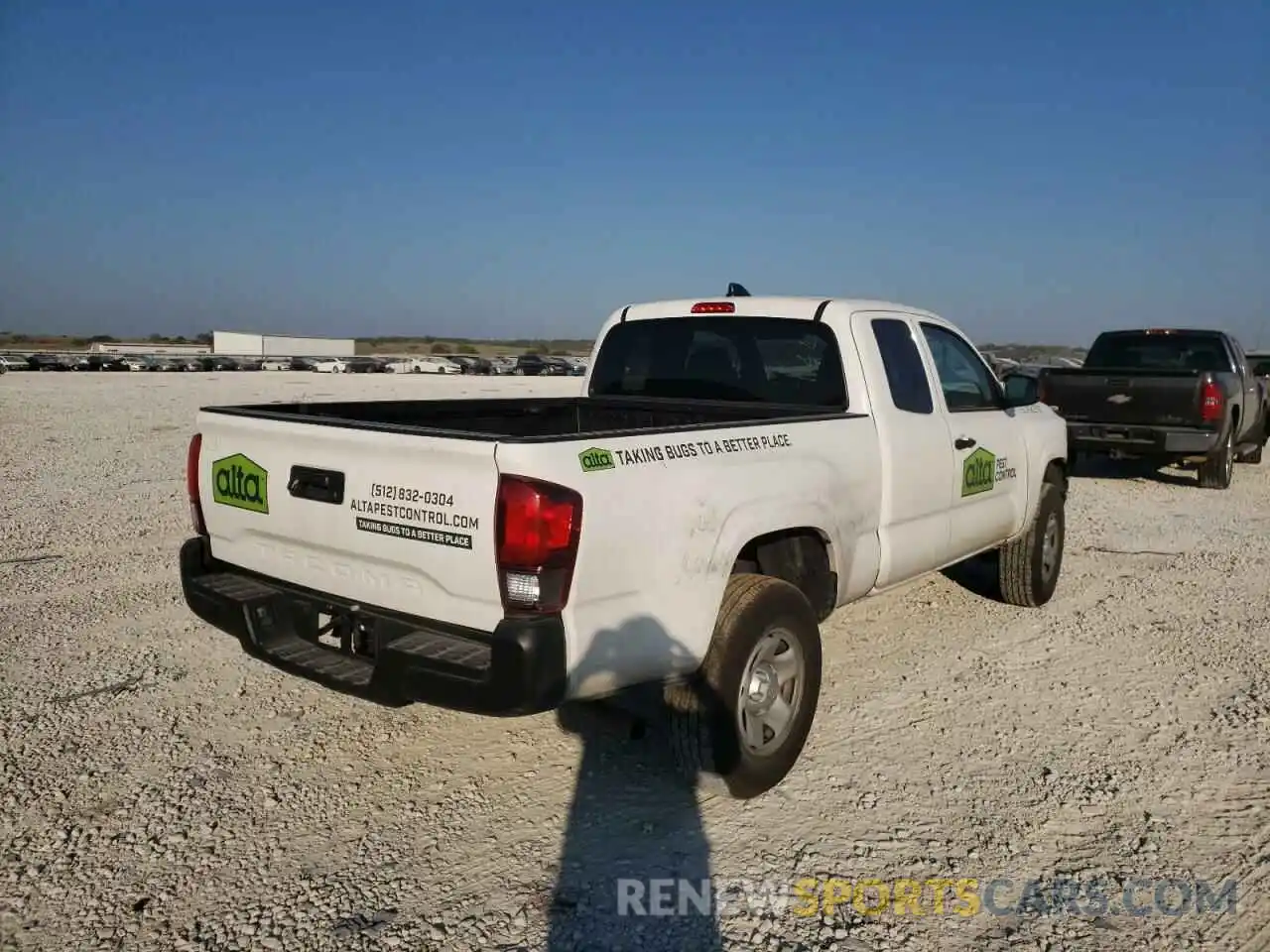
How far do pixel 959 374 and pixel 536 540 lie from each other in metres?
3.52

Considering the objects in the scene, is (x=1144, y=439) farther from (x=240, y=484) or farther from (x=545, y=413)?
(x=240, y=484)

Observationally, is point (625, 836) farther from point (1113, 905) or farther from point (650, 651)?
point (1113, 905)

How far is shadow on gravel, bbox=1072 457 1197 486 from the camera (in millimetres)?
12406

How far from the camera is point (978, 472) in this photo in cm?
523

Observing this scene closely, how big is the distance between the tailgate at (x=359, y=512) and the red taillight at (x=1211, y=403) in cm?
1040

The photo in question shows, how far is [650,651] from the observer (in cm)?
310

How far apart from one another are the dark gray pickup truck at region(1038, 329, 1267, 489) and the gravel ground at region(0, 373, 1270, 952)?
535 cm

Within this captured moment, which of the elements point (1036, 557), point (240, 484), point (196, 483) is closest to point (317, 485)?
point (240, 484)

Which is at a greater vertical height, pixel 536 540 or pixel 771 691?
pixel 536 540

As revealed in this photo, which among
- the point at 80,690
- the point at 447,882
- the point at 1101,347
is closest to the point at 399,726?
the point at 447,882

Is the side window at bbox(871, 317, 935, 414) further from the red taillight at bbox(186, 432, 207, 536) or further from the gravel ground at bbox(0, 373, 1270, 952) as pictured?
the red taillight at bbox(186, 432, 207, 536)

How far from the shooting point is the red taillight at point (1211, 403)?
10.5m

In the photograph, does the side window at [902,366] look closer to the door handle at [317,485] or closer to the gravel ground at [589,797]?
the gravel ground at [589,797]

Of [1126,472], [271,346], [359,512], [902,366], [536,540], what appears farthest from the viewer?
[271,346]
